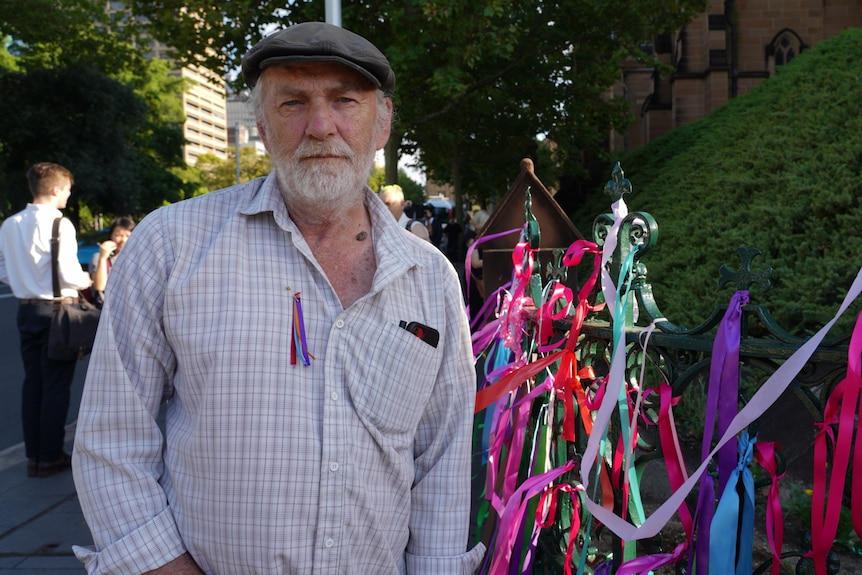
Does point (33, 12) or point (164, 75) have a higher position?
point (164, 75)

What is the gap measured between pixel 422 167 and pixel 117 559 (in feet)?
103

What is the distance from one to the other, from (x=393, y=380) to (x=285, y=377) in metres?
0.26

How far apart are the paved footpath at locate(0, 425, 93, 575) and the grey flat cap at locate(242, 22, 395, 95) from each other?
3.08 metres

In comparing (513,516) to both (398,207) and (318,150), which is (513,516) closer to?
(318,150)

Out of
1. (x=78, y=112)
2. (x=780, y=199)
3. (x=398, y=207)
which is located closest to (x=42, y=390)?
(x=398, y=207)

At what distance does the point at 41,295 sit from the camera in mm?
5543

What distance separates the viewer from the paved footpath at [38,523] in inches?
158

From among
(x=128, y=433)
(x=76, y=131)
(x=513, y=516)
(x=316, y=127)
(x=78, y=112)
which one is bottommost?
(x=513, y=516)

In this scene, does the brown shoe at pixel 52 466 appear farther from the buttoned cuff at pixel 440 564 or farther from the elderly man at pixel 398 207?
the buttoned cuff at pixel 440 564

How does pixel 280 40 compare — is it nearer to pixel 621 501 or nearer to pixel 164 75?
pixel 621 501

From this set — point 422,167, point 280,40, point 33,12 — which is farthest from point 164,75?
point 280,40

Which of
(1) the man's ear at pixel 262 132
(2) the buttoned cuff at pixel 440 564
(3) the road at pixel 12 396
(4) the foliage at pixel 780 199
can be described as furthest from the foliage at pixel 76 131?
(2) the buttoned cuff at pixel 440 564

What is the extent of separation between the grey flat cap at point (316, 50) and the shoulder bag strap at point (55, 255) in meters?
4.06

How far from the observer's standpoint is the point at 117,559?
1712mm
